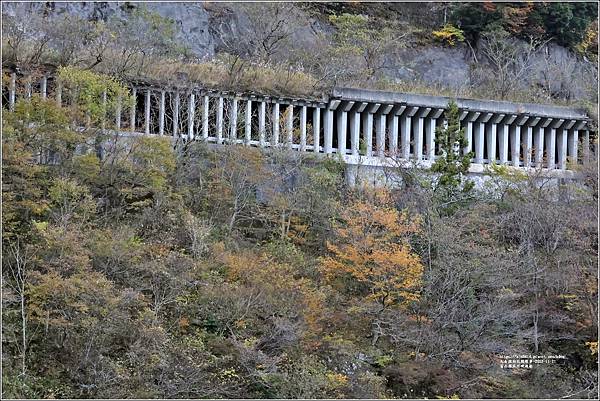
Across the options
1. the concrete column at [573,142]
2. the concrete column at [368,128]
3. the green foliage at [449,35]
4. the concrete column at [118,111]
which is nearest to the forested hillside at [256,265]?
the concrete column at [118,111]

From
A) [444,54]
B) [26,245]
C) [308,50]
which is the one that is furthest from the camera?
[444,54]

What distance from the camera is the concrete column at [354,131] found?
26.5 metres

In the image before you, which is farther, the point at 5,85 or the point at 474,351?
the point at 5,85

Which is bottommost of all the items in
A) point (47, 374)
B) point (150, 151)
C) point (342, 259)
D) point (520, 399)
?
point (520, 399)

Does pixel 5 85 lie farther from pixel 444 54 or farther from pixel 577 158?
pixel 444 54

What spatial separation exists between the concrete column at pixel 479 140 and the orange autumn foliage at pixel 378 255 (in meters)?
7.80

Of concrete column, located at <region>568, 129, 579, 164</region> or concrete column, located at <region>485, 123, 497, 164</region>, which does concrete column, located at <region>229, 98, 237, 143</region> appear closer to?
concrete column, located at <region>485, 123, 497, 164</region>

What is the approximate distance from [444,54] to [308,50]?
7086 millimetres

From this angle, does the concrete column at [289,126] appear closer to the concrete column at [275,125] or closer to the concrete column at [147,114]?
the concrete column at [275,125]

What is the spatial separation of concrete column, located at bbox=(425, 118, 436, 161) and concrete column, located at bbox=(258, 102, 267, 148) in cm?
537

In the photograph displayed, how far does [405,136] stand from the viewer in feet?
89.5

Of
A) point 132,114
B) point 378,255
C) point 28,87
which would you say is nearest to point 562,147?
point 378,255

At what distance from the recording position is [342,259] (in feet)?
66.9

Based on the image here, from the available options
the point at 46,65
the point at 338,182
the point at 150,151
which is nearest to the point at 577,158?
the point at 338,182
